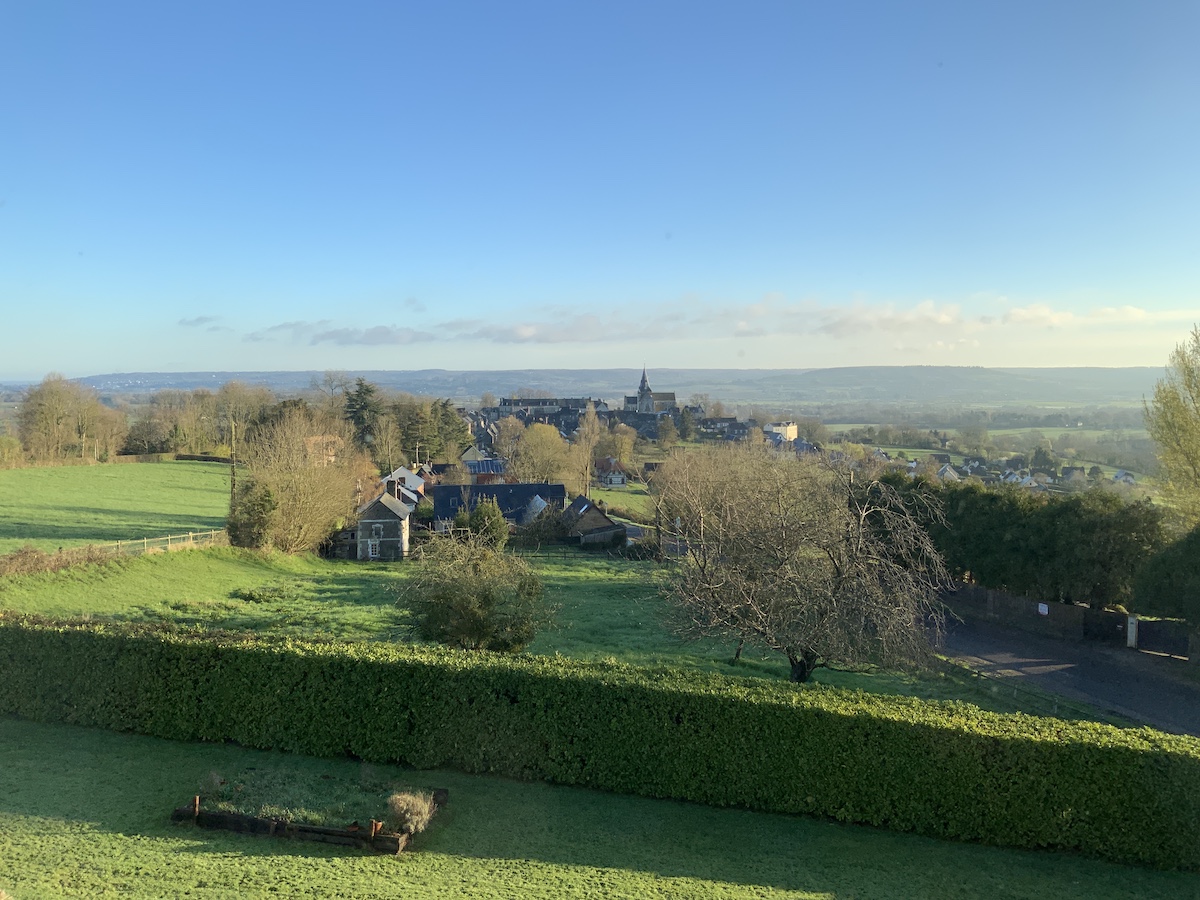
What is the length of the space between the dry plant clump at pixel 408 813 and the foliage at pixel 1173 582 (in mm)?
20575

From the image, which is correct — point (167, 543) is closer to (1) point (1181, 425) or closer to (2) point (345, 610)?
(2) point (345, 610)

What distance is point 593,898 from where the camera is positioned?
7199mm

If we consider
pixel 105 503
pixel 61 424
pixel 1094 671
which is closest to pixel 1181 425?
pixel 1094 671

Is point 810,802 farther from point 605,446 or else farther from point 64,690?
point 605,446

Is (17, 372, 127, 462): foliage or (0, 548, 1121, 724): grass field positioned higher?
(17, 372, 127, 462): foliage

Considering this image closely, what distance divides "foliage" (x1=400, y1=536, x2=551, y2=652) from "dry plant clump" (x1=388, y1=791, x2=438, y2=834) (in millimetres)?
6122

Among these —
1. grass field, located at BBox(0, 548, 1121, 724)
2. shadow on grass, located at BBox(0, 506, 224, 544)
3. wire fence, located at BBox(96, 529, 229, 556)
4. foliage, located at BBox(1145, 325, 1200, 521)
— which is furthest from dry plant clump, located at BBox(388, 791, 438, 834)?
shadow on grass, located at BBox(0, 506, 224, 544)

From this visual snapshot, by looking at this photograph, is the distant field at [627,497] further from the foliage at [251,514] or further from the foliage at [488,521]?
the foliage at [251,514]

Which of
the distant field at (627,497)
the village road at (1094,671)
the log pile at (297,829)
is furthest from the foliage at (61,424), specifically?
the village road at (1094,671)

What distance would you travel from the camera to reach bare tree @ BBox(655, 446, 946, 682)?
1397 cm

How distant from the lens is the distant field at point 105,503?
3259 centimetres

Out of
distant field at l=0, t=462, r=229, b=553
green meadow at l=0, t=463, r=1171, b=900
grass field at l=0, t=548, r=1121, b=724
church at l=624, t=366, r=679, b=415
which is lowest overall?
grass field at l=0, t=548, r=1121, b=724

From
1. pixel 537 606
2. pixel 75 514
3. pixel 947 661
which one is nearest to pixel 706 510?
pixel 537 606

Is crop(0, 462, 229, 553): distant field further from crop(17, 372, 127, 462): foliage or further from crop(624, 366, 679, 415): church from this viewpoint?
crop(624, 366, 679, 415): church
